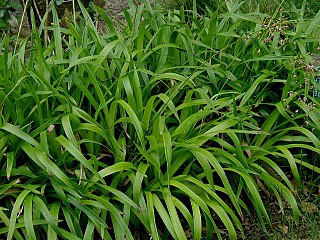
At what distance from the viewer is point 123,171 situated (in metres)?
3.17

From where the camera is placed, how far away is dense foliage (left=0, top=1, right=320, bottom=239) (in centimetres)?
301

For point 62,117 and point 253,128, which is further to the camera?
point 253,128

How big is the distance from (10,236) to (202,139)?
1074mm

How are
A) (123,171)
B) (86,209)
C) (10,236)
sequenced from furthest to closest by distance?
(123,171) < (86,209) < (10,236)

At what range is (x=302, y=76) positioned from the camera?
368 cm

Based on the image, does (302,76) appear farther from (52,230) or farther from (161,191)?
(52,230)

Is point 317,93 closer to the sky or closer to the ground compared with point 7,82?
closer to the ground

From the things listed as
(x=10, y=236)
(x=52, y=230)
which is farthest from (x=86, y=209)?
(x=10, y=236)

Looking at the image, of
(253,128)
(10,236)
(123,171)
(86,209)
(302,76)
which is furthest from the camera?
(302,76)

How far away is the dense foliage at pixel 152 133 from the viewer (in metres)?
3.01

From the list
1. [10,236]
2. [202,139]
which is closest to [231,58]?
[202,139]

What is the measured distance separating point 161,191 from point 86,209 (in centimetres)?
39

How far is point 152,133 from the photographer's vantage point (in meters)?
3.30

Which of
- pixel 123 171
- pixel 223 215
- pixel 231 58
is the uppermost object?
pixel 231 58
